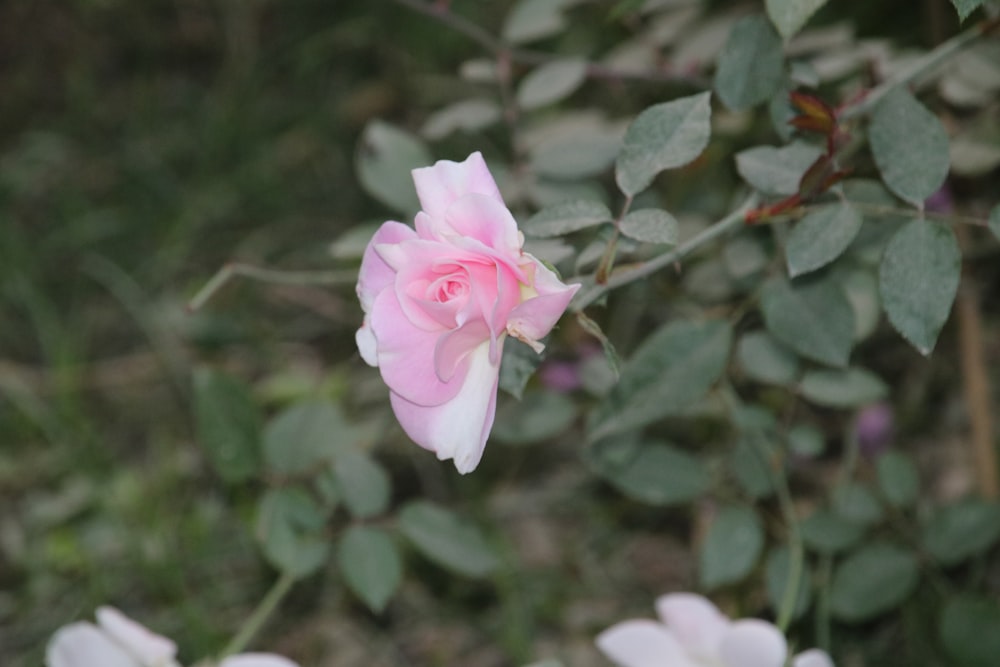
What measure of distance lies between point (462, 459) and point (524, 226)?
0.18m

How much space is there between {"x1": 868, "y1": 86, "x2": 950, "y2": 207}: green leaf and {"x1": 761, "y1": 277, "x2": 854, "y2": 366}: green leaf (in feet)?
0.38

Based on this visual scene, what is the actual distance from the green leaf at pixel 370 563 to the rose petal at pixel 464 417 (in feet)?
1.17

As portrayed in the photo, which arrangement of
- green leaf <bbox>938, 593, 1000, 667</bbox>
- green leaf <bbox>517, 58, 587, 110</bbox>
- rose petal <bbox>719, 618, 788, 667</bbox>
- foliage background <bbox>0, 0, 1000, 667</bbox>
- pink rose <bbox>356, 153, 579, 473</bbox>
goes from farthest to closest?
foliage background <bbox>0, 0, 1000, 667</bbox>
green leaf <bbox>517, 58, 587, 110</bbox>
green leaf <bbox>938, 593, 1000, 667</bbox>
rose petal <bbox>719, 618, 788, 667</bbox>
pink rose <bbox>356, 153, 579, 473</bbox>

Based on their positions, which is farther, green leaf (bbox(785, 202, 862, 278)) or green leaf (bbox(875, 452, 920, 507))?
green leaf (bbox(875, 452, 920, 507))

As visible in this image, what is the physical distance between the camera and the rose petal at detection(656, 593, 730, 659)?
2.43ft

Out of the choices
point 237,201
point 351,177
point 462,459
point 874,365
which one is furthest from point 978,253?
point 237,201

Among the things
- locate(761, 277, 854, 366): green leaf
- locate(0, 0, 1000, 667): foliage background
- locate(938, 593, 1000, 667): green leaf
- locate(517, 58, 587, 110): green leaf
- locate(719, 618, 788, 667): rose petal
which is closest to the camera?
locate(719, 618, 788, 667): rose petal

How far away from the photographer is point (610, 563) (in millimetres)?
1305

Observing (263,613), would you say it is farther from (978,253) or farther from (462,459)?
(978,253)

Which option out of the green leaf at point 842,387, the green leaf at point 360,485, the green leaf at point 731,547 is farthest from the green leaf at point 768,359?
the green leaf at point 360,485

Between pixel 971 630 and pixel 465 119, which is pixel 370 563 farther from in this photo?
pixel 971 630

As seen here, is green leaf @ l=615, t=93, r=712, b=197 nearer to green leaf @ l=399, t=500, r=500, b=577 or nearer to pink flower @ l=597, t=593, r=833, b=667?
pink flower @ l=597, t=593, r=833, b=667

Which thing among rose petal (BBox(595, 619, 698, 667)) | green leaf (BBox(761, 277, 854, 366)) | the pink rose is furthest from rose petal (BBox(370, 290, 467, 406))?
green leaf (BBox(761, 277, 854, 366))

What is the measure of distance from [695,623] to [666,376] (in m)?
0.20
